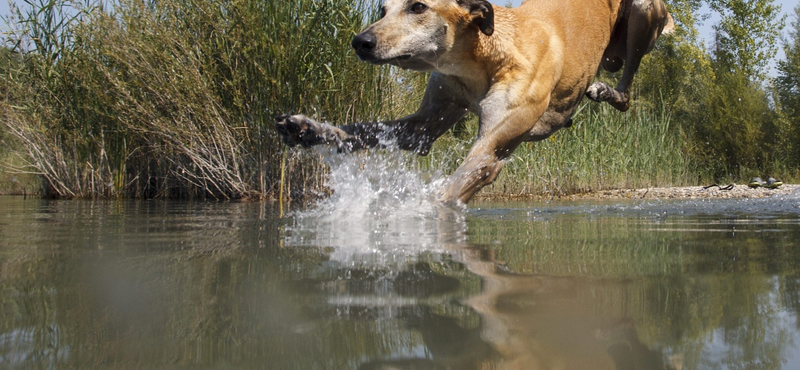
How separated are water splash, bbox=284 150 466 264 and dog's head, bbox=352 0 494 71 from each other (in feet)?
2.39

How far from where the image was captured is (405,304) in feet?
4.55

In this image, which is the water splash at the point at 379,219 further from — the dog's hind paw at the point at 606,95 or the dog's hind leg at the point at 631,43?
the dog's hind leg at the point at 631,43

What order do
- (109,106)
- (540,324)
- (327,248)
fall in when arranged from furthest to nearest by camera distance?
(109,106) < (327,248) < (540,324)

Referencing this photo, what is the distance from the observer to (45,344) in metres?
1.08

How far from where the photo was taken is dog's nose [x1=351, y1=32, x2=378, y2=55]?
144 inches

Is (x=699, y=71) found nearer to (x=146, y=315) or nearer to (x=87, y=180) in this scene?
(x=87, y=180)

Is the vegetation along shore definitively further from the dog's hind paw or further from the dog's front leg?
the dog's front leg

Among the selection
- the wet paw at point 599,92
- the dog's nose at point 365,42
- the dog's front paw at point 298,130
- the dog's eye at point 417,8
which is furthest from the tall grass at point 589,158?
the dog's nose at point 365,42

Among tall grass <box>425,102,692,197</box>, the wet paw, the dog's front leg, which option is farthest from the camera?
tall grass <box>425,102,692,197</box>

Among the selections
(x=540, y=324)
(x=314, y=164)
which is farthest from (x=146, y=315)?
(x=314, y=164)

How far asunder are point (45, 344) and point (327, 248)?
1340mm

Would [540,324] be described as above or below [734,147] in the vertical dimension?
below

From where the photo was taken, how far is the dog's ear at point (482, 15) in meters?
4.00

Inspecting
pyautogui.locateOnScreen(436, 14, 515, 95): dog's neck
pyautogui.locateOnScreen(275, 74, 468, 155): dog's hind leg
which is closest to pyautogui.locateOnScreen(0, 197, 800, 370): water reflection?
pyautogui.locateOnScreen(275, 74, 468, 155): dog's hind leg
